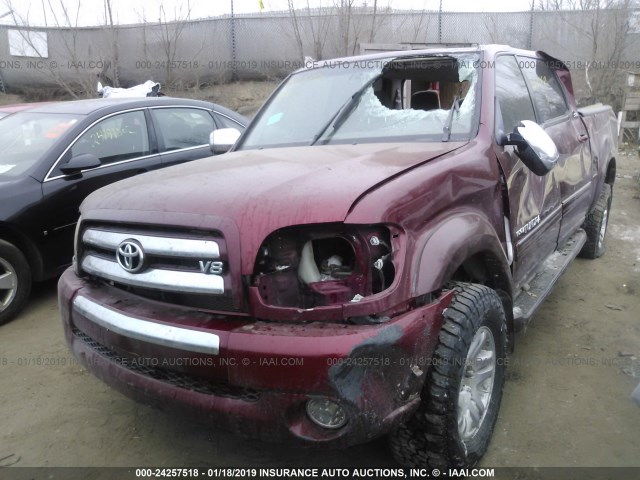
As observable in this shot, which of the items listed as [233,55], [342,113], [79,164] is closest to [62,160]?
[79,164]

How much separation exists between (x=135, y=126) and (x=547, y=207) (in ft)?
12.3

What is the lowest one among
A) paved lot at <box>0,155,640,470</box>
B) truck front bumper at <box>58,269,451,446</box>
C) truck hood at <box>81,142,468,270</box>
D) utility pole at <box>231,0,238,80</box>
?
paved lot at <box>0,155,640,470</box>

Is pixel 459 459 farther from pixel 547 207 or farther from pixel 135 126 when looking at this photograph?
pixel 135 126

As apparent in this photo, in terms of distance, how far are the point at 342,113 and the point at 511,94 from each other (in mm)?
1063

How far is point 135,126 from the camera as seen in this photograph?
513cm

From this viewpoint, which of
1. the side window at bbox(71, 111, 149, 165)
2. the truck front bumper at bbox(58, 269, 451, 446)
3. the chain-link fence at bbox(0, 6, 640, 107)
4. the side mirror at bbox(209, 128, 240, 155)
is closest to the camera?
the truck front bumper at bbox(58, 269, 451, 446)

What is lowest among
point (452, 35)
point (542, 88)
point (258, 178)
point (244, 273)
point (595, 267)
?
point (595, 267)

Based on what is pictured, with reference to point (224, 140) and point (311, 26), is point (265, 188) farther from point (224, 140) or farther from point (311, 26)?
point (311, 26)

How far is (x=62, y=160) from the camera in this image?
443 centimetres

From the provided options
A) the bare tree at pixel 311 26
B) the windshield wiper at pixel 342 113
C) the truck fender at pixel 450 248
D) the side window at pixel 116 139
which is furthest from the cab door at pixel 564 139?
the bare tree at pixel 311 26

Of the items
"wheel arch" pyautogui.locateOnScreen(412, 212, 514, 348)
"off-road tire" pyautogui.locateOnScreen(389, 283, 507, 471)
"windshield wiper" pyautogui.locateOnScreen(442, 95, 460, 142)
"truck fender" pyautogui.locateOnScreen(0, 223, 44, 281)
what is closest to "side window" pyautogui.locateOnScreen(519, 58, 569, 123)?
"windshield wiper" pyautogui.locateOnScreen(442, 95, 460, 142)

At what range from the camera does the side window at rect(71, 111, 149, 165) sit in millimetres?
4676

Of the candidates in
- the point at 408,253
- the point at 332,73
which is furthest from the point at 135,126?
the point at 408,253

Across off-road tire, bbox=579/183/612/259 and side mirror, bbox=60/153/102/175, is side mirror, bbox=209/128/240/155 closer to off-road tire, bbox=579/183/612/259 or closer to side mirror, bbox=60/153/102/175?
side mirror, bbox=60/153/102/175
